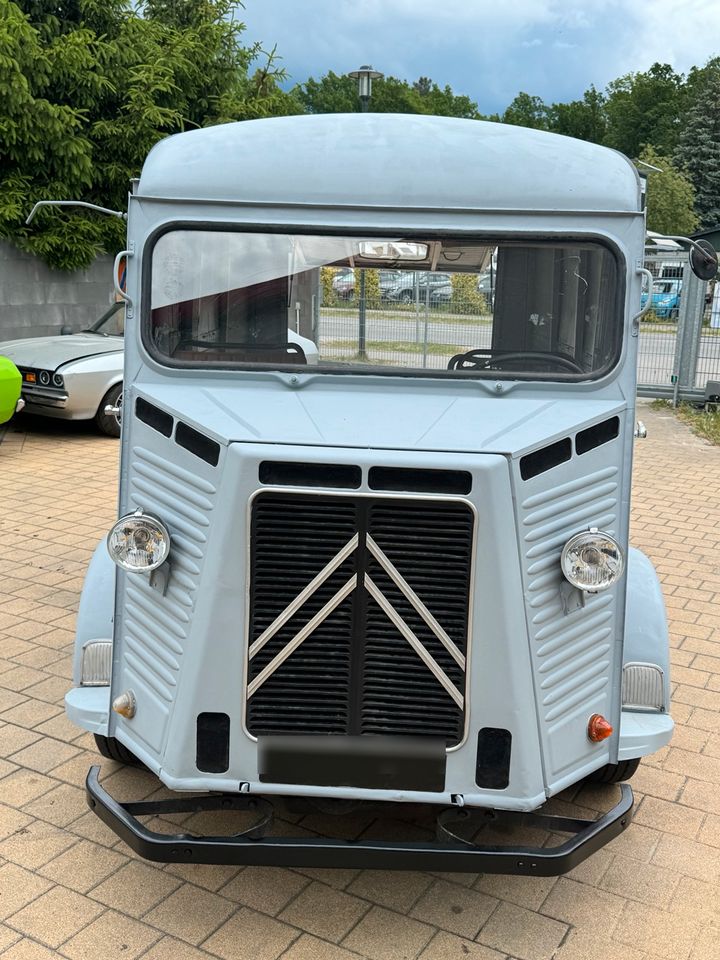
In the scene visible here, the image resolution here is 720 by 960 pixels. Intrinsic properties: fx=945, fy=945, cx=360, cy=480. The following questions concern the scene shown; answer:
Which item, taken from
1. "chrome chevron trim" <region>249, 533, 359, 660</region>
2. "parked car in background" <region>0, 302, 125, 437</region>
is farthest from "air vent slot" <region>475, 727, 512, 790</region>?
"parked car in background" <region>0, 302, 125, 437</region>

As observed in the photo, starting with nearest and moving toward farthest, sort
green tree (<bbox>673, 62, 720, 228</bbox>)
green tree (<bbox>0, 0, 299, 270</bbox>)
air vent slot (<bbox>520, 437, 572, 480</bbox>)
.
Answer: air vent slot (<bbox>520, 437, 572, 480</bbox>), green tree (<bbox>0, 0, 299, 270</bbox>), green tree (<bbox>673, 62, 720, 228</bbox>)

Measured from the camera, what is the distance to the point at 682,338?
543 inches

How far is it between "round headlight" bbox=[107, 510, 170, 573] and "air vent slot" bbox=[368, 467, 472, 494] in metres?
0.75

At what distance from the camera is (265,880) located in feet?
11.2

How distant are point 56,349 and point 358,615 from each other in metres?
8.48

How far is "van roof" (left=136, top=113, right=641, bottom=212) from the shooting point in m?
3.27

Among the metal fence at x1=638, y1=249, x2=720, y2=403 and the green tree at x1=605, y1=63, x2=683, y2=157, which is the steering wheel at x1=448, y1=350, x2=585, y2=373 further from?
the green tree at x1=605, y1=63, x2=683, y2=157

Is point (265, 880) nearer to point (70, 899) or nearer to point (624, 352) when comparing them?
point (70, 899)

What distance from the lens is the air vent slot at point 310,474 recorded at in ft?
9.29

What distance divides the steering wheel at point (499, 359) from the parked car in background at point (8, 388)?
22.2 feet

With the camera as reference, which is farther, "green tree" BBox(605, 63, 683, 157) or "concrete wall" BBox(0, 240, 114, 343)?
"green tree" BBox(605, 63, 683, 157)

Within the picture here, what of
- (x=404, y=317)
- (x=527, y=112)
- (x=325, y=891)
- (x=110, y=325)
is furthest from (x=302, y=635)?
(x=527, y=112)

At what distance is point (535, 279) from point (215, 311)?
1167 mm

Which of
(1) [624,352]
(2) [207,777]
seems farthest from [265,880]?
(1) [624,352]
